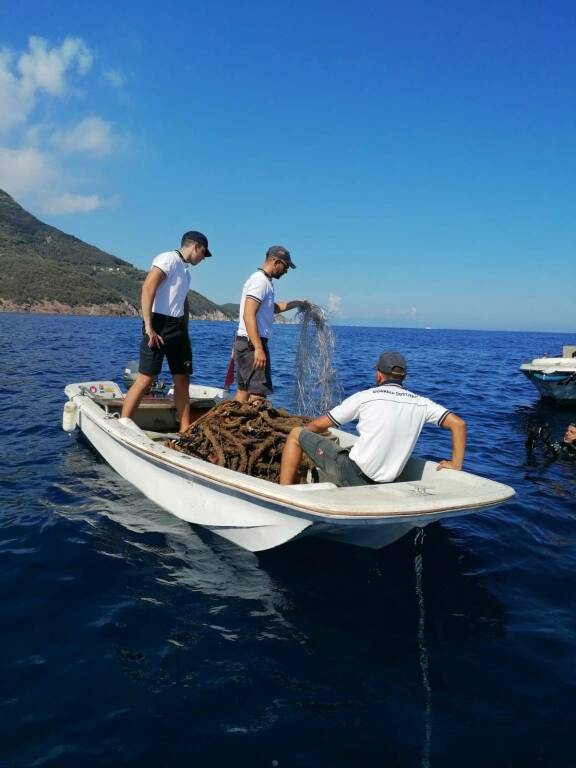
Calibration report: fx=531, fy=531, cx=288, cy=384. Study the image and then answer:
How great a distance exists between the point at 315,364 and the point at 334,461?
12.4ft

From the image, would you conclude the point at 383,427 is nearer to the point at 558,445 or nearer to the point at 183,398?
the point at 183,398

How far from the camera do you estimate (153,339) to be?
20.7 feet

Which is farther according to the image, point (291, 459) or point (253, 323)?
point (253, 323)

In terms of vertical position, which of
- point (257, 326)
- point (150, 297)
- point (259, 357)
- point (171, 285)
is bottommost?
point (259, 357)

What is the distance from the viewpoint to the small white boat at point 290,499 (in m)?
3.86

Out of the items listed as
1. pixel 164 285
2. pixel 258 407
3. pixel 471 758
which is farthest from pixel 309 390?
pixel 471 758

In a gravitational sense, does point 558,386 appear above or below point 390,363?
below

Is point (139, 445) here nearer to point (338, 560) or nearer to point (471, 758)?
point (338, 560)

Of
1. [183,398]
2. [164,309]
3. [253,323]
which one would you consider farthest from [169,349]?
[253,323]

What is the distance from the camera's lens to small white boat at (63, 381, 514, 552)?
3863 mm

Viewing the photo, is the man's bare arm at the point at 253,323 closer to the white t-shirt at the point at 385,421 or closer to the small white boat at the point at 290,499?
the small white boat at the point at 290,499

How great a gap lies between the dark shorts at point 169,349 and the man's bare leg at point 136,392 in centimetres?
7

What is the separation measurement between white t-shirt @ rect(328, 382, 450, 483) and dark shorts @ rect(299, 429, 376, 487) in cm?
7

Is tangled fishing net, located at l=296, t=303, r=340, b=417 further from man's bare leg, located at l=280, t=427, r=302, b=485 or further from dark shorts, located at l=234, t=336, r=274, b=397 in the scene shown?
man's bare leg, located at l=280, t=427, r=302, b=485
